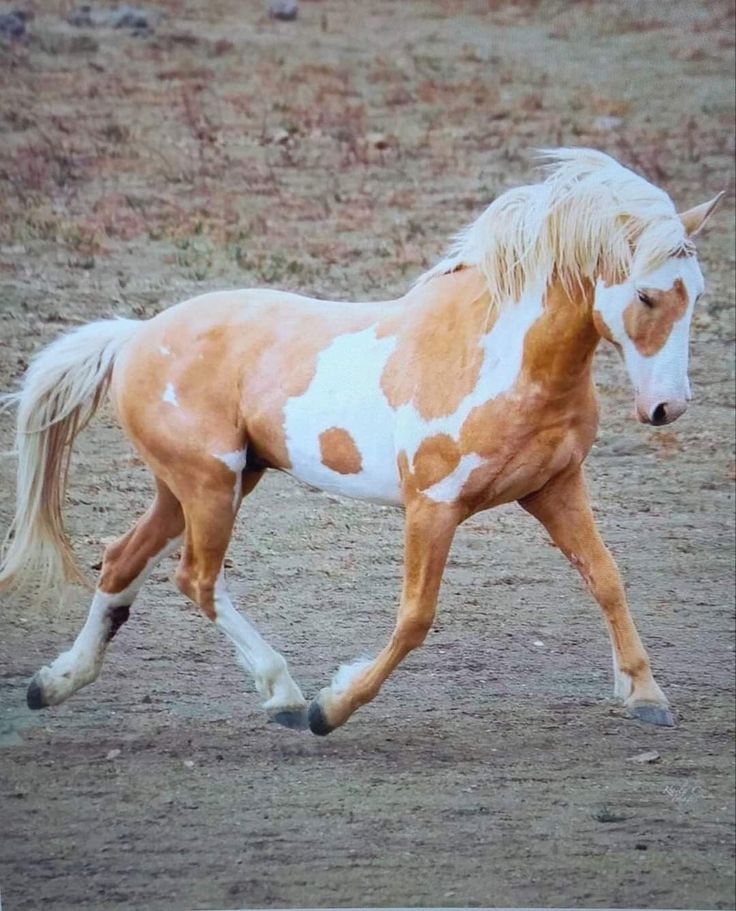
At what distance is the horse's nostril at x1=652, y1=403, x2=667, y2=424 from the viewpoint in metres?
3.10

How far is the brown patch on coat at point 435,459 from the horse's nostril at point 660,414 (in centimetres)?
41

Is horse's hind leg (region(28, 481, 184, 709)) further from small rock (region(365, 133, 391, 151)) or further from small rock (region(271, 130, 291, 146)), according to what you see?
small rock (region(365, 133, 391, 151))

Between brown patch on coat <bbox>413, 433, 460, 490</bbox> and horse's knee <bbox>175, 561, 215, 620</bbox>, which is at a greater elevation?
brown patch on coat <bbox>413, 433, 460, 490</bbox>

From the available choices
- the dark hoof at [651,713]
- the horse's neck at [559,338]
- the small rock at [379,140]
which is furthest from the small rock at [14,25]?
the dark hoof at [651,713]

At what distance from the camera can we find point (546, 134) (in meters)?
4.18

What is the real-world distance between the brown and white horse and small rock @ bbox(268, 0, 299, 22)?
957 millimetres

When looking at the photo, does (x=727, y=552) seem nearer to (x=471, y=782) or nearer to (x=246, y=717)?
(x=471, y=782)

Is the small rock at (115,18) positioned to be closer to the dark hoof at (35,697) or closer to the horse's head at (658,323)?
the horse's head at (658,323)

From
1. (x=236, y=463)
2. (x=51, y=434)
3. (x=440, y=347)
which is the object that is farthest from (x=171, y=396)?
(x=440, y=347)

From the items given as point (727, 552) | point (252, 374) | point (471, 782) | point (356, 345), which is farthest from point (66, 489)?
point (727, 552)

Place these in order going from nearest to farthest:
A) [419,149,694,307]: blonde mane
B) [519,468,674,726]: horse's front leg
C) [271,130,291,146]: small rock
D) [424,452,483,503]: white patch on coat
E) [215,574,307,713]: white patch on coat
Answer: [419,149,694,307]: blonde mane, [424,452,483,503]: white patch on coat, [519,468,674,726]: horse's front leg, [215,574,307,713]: white patch on coat, [271,130,291,146]: small rock

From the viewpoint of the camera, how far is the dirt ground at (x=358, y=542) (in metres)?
3.54

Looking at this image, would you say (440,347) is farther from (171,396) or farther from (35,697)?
(35,697)

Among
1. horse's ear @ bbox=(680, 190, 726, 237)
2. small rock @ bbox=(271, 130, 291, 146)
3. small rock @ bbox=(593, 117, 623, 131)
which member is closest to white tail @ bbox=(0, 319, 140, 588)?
small rock @ bbox=(271, 130, 291, 146)
